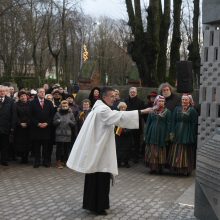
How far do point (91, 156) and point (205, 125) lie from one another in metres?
1.72

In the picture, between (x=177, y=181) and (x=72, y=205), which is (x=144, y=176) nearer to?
(x=177, y=181)

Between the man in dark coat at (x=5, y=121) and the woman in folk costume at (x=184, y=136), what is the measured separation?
12.5 feet

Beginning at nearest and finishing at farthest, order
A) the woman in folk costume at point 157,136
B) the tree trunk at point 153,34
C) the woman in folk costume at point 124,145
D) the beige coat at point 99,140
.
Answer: the beige coat at point 99,140
the woman in folk costume at point 157,136
the woman in folk costume at point 124,145
the tree trunk at point 153,34

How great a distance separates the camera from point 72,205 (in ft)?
25.2

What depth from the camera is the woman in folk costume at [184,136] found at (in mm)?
10008

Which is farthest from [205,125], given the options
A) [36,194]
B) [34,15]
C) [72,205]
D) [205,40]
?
[34,15]

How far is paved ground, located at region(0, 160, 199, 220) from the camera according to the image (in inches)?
283

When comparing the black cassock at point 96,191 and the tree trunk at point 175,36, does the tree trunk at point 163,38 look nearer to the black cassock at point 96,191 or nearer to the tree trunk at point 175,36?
the tree trunk at point 175,36

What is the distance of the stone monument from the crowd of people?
2996mm

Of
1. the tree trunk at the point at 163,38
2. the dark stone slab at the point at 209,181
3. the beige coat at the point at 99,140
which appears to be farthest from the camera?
the tree trunk at the point at 163,38

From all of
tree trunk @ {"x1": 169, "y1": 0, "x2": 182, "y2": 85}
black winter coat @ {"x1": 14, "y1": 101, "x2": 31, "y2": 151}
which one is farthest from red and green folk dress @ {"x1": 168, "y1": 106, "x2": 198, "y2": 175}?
tree trunk @ {"x1": 169, "y1": 0, "x2": 182, "y2": 85}

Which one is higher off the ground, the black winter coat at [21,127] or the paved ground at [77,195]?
the black winter coat at [21,127]

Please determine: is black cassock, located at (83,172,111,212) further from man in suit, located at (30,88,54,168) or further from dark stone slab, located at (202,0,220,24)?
man in suit, located at (30,88,54,168)

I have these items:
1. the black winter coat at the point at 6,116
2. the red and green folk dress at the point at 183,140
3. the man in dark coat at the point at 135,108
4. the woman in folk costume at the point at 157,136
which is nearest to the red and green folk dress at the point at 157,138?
the woman in folk costume at the point at 157,136
